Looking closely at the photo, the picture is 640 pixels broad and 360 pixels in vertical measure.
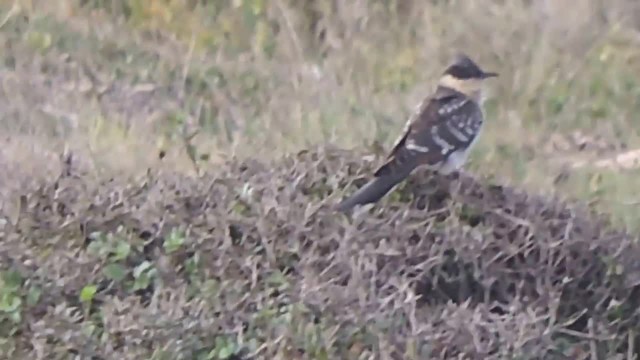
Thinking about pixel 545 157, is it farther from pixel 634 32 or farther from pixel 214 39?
pixel 214 39

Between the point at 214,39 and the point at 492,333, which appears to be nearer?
the point at 492,333

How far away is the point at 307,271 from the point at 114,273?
2.34 feet

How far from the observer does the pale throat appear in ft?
23.3

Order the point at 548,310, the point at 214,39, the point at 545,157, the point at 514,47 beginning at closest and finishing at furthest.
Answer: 1. the point at 548,310
2. the point at 545,157
3. the point at 514,47
4. the point at 214,39

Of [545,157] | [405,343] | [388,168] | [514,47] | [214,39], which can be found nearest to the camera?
[405,343]

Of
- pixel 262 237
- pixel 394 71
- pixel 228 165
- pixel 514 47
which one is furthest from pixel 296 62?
pixel 262 237

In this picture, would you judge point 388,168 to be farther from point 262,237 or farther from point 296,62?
point 296,62

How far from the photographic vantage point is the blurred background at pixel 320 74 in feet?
28.0

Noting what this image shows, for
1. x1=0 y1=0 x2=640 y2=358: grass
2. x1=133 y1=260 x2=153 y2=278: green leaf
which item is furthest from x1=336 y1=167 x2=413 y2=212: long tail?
x1=0 y1=0 x2=640 y2=358: grass

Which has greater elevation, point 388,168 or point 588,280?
point 388,168

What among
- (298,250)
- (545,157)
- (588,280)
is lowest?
(545,157)

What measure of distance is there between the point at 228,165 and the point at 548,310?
1.54m

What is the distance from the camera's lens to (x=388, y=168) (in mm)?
5586

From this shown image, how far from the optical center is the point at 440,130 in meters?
6.67
